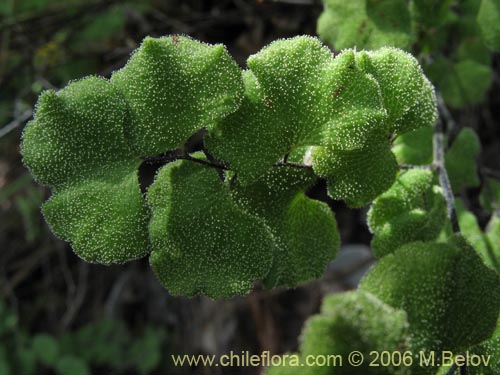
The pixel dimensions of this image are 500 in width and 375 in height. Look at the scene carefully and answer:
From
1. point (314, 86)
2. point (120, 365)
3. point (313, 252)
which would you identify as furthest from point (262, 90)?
point (120, 365)

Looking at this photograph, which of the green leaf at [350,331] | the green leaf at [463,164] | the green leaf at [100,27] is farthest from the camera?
the green leaf at [100,27]

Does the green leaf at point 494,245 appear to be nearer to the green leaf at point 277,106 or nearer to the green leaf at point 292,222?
the green leaf at point 292,222

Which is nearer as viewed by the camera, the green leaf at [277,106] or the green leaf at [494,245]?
the green leaf at [277,106]

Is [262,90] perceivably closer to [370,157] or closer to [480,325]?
[370,157]

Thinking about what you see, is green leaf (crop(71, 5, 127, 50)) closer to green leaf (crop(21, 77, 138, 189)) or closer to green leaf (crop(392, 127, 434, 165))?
green leaf (crop(392, 127, 434, 165))

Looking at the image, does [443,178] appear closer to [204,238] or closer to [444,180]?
[444,180]

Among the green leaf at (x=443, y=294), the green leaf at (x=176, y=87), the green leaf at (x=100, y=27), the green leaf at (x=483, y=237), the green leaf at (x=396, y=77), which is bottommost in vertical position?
the green leaf at (x=483, y=237)

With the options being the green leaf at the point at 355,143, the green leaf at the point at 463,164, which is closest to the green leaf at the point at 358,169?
the green leaf at the point at 355,143
